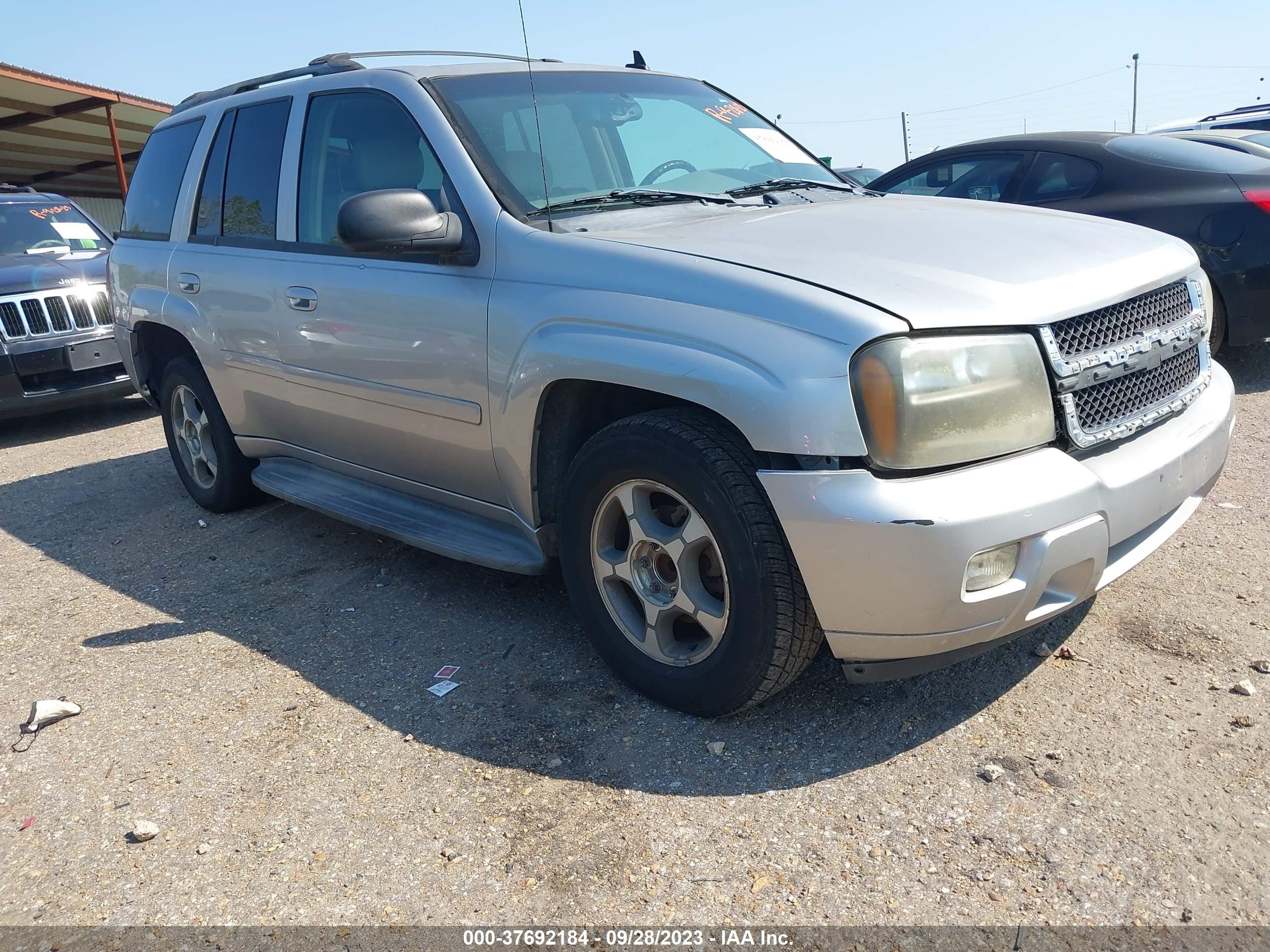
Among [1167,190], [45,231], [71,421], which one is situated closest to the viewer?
[1167,190]

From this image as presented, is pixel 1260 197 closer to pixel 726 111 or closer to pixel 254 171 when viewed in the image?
pixel 726 111

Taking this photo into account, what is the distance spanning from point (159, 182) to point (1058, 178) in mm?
5112

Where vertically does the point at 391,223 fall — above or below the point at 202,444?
above

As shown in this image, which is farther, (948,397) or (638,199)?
(638,199)

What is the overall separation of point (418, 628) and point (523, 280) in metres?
1.34

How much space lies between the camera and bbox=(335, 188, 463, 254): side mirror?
9.55ft

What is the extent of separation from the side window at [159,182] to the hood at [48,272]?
279 centimetres

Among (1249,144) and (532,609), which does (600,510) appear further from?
(1249,144)

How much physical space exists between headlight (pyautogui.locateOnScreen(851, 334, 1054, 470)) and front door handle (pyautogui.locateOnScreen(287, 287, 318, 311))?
2.24 m

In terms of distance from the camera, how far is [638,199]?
322 centimetres

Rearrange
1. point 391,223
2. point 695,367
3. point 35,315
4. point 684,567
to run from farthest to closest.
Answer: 1. point 35,315
2. point 391,223
3. point 684,567
4. point 695,367

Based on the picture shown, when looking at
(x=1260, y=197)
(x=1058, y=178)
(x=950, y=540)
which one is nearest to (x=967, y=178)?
(x=1058, y=178)

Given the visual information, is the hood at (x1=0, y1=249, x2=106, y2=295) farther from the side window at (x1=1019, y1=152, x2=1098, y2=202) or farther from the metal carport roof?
the side window at (x1=1019, y1=152, x2=1098, y2=202)

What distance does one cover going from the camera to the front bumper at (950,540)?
2.20 m
